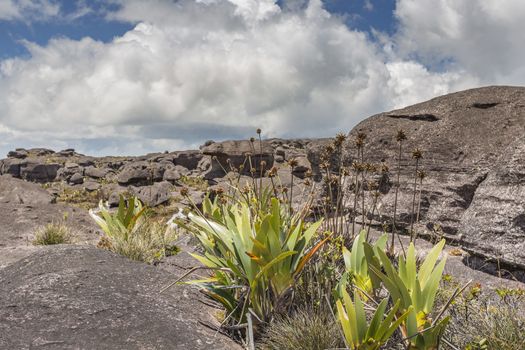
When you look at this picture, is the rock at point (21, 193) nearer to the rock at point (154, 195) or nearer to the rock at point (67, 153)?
the rock at point (154, 195)

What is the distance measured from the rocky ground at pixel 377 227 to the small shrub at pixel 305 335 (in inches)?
19.3

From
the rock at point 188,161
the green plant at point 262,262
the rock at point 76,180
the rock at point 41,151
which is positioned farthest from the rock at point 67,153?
the green plant at point 262,262

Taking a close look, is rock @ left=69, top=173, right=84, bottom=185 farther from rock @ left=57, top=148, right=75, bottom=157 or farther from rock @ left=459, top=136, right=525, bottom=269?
rock @ left=57, top=148, right=75, bottom=157

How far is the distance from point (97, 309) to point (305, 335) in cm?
188

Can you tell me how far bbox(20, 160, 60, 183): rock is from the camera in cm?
4409

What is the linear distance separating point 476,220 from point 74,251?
6035 millimetres

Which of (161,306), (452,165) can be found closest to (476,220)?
(452,165)

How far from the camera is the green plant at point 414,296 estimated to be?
2998mm

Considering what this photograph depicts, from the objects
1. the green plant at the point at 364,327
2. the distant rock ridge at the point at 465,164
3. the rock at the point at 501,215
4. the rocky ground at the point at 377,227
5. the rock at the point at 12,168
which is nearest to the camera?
the green plant at the point at 364,327

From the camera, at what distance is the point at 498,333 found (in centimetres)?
344

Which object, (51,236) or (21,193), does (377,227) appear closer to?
(51,236)

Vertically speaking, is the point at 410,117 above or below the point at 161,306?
above

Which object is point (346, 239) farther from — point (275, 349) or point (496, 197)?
point (275, 349)

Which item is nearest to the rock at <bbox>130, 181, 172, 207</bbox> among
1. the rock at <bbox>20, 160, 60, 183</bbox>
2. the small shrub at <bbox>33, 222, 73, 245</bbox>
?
→ the small shrub at <bbox>33, 222, 73, 245</bbox>
